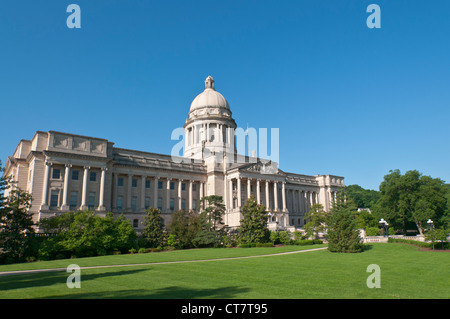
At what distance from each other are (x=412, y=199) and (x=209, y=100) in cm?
5707

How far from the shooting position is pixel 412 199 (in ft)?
221

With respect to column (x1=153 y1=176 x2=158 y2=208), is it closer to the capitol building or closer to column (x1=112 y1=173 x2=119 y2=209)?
the capitol building

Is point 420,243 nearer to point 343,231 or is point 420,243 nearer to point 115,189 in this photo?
point 343,231

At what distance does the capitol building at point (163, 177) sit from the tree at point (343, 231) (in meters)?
22.0

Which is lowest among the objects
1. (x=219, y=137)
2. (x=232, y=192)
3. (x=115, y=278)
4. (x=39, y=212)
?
(x=115, y=278)

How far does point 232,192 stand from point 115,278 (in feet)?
178

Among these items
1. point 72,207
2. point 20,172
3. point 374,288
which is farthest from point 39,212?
point 374,288

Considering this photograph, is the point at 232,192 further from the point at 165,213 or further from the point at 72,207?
the point at 72,207

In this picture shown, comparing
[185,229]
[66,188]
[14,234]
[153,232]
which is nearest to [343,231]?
[185,229]

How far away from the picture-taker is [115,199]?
5991 cm

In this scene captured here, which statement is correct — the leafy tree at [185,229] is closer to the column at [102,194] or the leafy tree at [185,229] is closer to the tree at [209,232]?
the tree at [209,232]

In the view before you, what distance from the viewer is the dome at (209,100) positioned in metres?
91.8

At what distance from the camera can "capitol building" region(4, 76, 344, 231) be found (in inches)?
2046

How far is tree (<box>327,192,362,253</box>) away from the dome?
196 feet
